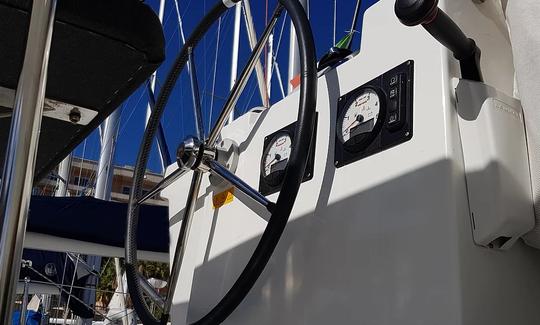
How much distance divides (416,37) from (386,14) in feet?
0.37

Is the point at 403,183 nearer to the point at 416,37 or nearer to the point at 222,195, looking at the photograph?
the point at 416,37

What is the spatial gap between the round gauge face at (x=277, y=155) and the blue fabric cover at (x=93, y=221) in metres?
1.30

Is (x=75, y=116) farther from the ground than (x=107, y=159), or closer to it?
closer to it

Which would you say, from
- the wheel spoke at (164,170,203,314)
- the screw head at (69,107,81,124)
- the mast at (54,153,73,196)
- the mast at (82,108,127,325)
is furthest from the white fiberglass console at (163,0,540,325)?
the mast at (54,153,73,196)

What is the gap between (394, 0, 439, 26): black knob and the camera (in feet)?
Result: 2.28

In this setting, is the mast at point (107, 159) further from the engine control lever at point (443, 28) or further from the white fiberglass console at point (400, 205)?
the engine control lever at point (443, 28)

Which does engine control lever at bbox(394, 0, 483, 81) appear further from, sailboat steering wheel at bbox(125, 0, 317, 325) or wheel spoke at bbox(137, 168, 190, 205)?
wheel spoke at bbox(137, 168, 190, 205)

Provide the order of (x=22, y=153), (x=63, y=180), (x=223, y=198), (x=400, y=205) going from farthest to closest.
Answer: (x=63, y=180), (x=223, y=198), (x=400, y=205), (x=22, y=153)

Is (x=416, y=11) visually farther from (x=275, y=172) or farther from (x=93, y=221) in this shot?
(x=93, y=221)

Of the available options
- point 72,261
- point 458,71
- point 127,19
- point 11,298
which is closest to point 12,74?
point 127,19

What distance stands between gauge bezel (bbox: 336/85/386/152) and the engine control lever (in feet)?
0.43

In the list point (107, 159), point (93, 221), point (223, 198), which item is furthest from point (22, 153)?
point (107, 159)

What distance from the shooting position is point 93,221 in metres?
2.29

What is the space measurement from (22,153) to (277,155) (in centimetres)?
68
